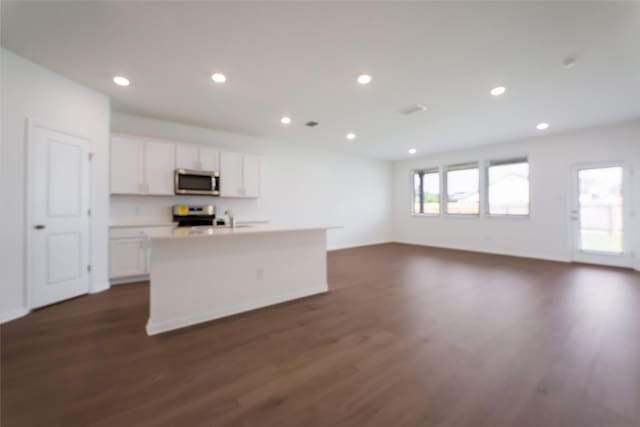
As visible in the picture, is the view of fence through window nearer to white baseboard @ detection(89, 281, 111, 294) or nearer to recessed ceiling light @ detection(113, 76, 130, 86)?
recessed ceiling light @ detection(113, 76, 130, 86)

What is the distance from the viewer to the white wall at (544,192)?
194 inches

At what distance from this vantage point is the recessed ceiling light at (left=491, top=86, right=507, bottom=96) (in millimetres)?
3511

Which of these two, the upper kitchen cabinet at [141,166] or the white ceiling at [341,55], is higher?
the white ceiling at [341,55]

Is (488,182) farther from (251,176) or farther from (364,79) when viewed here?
(251,176)

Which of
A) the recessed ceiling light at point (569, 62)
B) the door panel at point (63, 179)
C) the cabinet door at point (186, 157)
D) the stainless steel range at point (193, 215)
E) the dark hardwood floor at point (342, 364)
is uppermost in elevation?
the recessed ceiling light at point (569, 62)

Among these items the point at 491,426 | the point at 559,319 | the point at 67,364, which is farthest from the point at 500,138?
the point at 67,364

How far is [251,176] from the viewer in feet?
17.7

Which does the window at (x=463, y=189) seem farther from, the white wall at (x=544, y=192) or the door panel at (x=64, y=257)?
the door panel at (x=64, y=257)

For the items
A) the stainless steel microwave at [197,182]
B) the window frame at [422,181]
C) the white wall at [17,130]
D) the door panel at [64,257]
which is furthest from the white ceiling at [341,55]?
the window frame at [422,181]

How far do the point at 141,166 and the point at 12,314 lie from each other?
7.95 feet

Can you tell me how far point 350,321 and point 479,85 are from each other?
3.47 m

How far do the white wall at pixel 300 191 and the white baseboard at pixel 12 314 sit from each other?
5.96 ft

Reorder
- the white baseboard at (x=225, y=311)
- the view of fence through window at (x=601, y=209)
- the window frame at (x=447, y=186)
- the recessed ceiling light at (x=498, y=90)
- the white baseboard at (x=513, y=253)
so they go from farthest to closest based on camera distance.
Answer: the window frame at (x=447, y=186)
the white baseboard at (x=513, y=253)
the view of fence through window at (x=601, y=209)
the recessed ceiling light at (x=498, y=90)
the white baseboard at (x=225, y=311)

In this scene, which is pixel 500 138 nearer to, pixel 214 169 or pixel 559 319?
pixel 559 319
